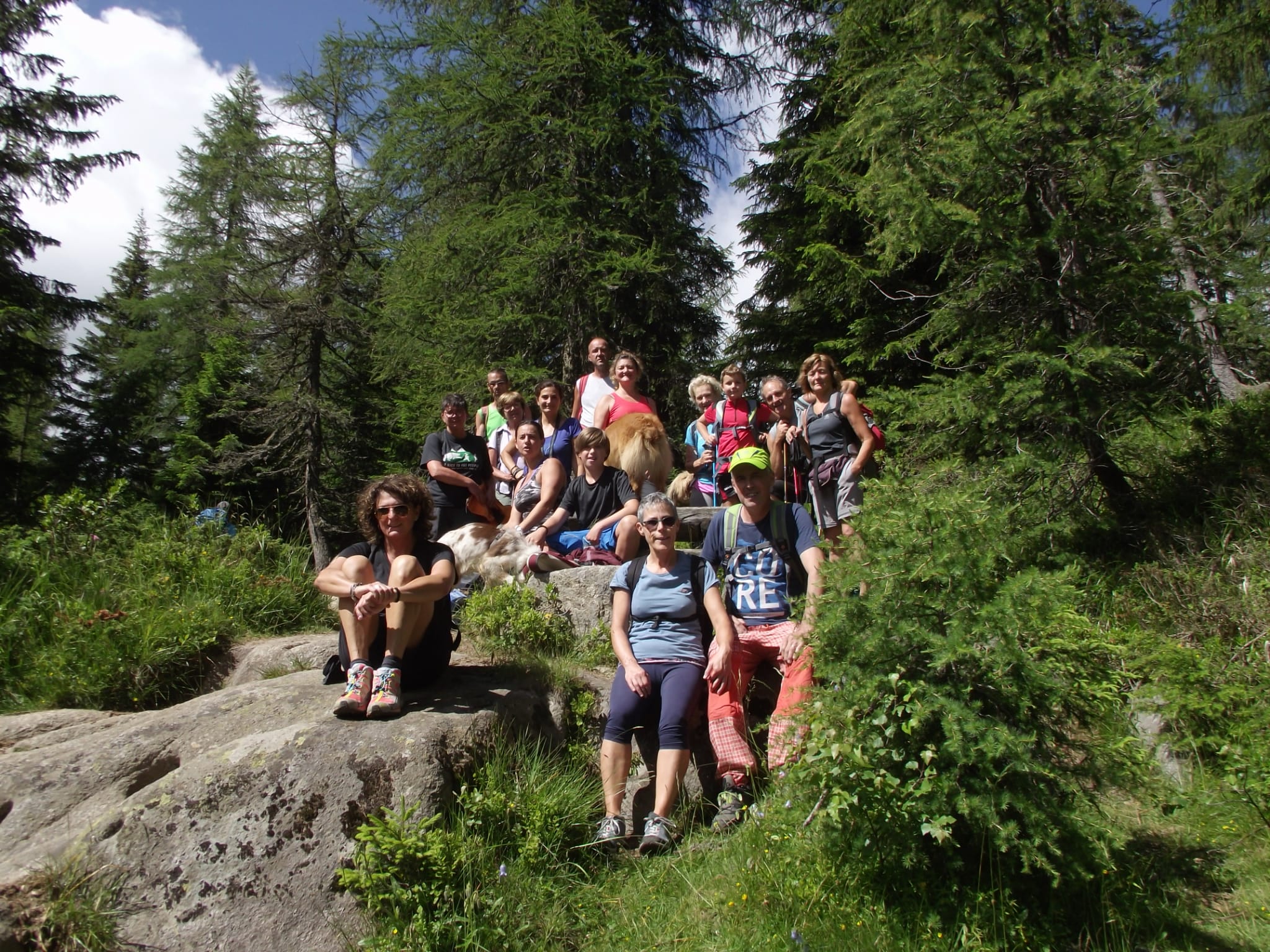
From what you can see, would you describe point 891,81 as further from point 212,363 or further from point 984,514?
point 212,363

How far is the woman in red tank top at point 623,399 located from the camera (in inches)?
280

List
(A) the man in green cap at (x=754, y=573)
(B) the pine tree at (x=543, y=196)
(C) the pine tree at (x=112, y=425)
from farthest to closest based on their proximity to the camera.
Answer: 1. (C) the pine tree at (x=112, y=425)
2. (B) the pine tree at (x=543, y=196)
3. (A) the man in green cap at (x=754, y=573)

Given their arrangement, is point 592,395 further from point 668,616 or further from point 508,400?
point 668,616

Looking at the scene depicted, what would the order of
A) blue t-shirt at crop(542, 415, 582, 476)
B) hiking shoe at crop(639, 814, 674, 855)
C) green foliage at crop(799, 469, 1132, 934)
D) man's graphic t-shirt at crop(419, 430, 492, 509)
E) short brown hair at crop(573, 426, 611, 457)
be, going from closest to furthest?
green foliage at crop(799, 469, 1132, 934), hiking shoe at crop(639, 814, 674, 855), short brown hair at crop(573, 426, 611, 457), man's graphic t-shirt at crop(419, 430, 492, 509), blue t-shirt at crop(542, 415, 582, 476)

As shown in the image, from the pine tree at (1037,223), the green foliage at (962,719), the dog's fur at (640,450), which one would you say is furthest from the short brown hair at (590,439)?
the green foliage at (962,719)

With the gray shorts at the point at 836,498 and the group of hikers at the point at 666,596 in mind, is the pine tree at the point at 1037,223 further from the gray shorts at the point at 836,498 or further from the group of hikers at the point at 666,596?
the group of hikers at the point at 666,596

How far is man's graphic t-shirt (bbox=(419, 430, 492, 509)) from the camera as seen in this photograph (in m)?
6.55

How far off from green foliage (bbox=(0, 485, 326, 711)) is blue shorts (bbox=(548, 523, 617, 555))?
7.71 ft

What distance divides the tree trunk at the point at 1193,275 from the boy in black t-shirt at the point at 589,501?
13.5ft

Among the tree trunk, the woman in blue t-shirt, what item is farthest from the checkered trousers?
the tree trunk

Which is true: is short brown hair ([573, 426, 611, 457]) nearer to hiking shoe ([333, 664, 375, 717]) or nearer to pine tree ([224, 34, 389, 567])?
hiking shoe ([333, 664, 375, 717])

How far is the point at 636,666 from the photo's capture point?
412 centimetres

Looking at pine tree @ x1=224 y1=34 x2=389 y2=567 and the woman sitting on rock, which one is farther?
pine tree @ x1=224 y1=34 x2=389 y2=567

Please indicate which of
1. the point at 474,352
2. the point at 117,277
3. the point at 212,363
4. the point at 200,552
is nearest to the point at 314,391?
the point at 212,363
